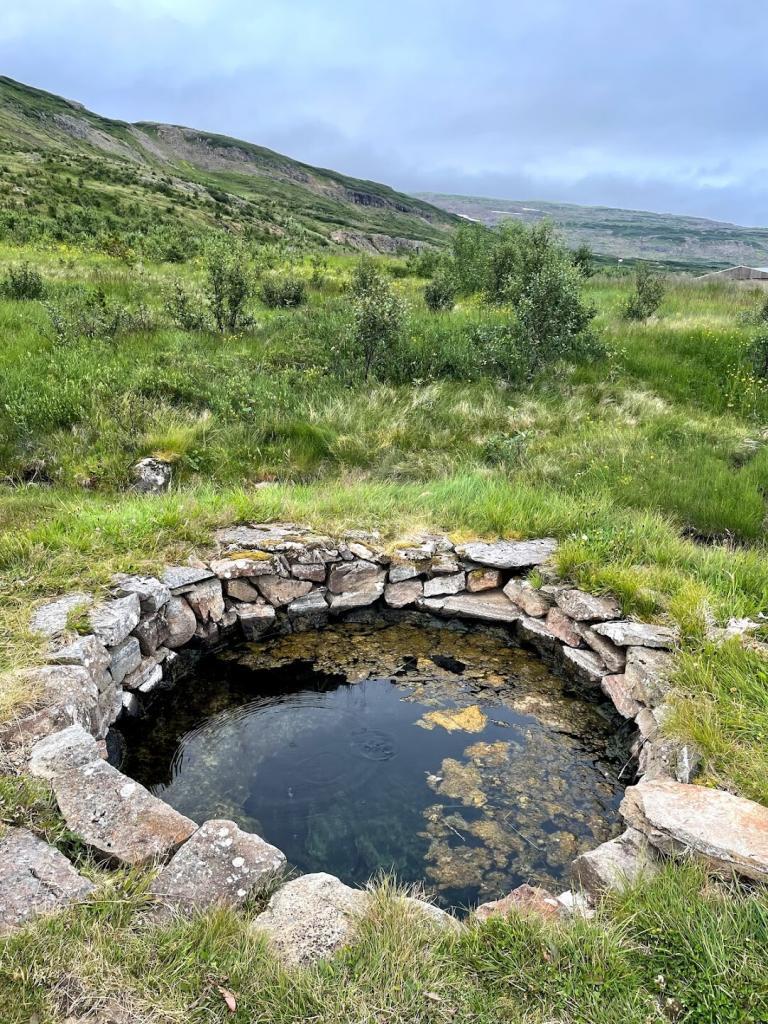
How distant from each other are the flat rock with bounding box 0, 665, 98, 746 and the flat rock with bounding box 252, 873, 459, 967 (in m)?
1.94

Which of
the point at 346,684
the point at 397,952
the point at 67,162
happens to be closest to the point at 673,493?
the point at 346,684

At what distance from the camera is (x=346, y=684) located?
5.68 meters

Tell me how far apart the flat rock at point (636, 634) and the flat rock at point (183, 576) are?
151 inches

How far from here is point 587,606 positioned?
19.1ft

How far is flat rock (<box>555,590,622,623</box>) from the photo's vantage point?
574 centimetres

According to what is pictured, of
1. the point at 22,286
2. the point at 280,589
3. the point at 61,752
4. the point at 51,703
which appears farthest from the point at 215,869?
the point at 22,286

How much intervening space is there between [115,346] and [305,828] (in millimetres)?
Answer: 9494

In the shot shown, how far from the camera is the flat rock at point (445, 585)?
6645 millimetres

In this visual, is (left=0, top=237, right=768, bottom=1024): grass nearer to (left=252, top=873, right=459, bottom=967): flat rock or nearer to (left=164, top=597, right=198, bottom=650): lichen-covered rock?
(left=252, top=873, right=459, bottom=967): flat rock

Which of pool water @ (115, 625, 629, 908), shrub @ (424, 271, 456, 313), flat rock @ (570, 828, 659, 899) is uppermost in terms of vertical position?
shrub @ (424, 271, 456, 313)

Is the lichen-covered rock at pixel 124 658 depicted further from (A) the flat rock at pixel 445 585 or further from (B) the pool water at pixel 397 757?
(A) the flat rock at pixel 445 585

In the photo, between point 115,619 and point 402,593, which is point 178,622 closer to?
point 115,619

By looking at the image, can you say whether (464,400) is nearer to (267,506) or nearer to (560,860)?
(267,506)

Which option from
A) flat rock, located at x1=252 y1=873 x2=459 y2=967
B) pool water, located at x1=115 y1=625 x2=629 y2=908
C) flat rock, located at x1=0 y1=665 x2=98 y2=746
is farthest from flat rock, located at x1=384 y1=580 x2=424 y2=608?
flat rock, located at x1=252 y1=873 x2=459 y2=967
